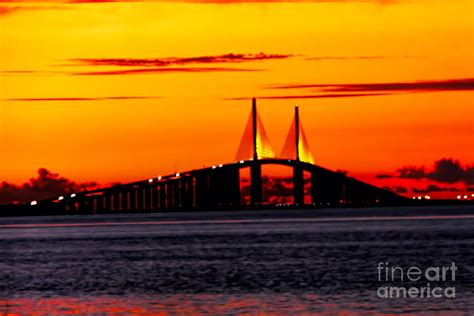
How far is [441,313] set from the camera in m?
42.3

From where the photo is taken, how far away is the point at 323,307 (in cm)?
4566

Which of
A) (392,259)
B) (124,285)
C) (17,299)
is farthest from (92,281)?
(392,259)

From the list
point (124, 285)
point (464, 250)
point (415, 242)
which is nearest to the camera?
point (124, 285)

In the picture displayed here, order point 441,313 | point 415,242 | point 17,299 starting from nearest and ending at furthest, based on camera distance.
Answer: point 441,313 → point 17,299 → point 415,242

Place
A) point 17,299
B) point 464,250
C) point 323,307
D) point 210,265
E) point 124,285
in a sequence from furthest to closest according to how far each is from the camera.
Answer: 1. point 464,250
2. point 210,265
3. point 124,285
4. point 17,299
5. point 323,307

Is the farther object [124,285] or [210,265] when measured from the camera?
[210,265]

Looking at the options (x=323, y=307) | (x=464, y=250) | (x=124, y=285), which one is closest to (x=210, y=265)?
(x=124, y=285)

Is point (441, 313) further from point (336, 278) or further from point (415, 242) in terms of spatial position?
point (415, 242)

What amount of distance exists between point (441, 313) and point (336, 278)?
17764 millimetres

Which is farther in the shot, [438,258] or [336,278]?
[438,258]

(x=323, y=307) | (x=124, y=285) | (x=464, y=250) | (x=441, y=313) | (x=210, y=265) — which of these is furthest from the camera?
(x=464, y=250)

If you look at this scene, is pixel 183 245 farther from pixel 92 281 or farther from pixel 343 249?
pixel 92 281

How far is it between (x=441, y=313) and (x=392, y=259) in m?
35.1

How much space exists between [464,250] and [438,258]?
416 inches
